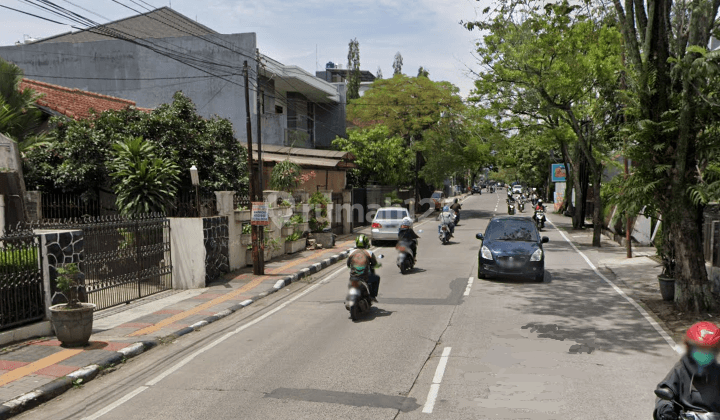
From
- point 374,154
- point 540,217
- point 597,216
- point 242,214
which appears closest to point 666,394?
point 242,214

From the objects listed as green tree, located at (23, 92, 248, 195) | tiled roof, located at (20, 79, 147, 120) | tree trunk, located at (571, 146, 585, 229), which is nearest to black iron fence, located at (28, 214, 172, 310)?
green tree, located at (23, 92, 248, 195)

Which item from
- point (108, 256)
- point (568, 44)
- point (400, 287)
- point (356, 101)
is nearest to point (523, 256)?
point (400, 287)

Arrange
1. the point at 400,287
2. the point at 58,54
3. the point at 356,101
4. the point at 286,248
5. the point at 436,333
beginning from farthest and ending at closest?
the point at 356,101 < the point at 58,54 < the point at 286,248 < the point at 400,287 < the point at 436,333

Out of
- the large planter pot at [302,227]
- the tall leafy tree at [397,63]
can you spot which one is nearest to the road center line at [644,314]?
the large planter pot at [302,227]

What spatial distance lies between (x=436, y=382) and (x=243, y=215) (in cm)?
1172

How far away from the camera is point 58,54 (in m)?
31.5

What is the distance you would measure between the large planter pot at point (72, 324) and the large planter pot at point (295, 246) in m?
13.0

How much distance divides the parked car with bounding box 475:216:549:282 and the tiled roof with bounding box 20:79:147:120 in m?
13.4

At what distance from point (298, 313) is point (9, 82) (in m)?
12.4

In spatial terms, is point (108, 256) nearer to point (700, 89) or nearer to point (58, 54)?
point (700, 89)

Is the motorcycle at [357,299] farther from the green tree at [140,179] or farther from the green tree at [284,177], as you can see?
the green tree at [284,177]

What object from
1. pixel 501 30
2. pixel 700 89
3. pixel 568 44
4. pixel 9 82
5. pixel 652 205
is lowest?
pixel 652 205

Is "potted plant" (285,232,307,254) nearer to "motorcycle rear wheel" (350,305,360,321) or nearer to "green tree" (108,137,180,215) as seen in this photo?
"green tree" (108,137,180,215)

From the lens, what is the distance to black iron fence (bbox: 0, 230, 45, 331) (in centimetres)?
945
